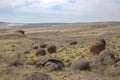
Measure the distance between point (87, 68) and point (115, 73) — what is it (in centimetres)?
330

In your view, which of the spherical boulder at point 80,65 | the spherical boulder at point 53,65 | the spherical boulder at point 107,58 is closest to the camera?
the spherical boulder at point 80,65

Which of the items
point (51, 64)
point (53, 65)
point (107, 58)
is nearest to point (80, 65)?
point (53, 65)

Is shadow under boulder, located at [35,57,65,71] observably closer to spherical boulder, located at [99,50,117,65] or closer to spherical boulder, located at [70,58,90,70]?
spherical boulder, located at [70,58,90,70]

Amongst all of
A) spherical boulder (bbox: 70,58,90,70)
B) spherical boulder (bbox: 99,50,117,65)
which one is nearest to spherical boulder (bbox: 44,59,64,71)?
spherical boulder (bbox: 70,58,90,70)

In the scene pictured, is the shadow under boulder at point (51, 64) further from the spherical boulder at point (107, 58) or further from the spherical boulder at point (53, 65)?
the spherical boulder at point (107, 58)

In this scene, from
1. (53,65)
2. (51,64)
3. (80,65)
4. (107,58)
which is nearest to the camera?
(80,65)

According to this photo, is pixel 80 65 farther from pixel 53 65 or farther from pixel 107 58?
pixel 107 58

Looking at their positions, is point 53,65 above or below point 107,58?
below

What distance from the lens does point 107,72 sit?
2166cm

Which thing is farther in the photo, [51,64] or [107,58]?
[107,58]

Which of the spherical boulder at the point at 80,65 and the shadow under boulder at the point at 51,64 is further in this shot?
the shadow under boulder at the point at 51,64

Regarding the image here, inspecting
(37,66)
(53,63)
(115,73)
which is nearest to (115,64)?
(115,73)

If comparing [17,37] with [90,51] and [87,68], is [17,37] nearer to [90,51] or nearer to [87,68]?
[90,51]

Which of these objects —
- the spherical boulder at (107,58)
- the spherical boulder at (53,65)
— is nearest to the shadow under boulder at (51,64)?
the spherical boulder at (53,65)
